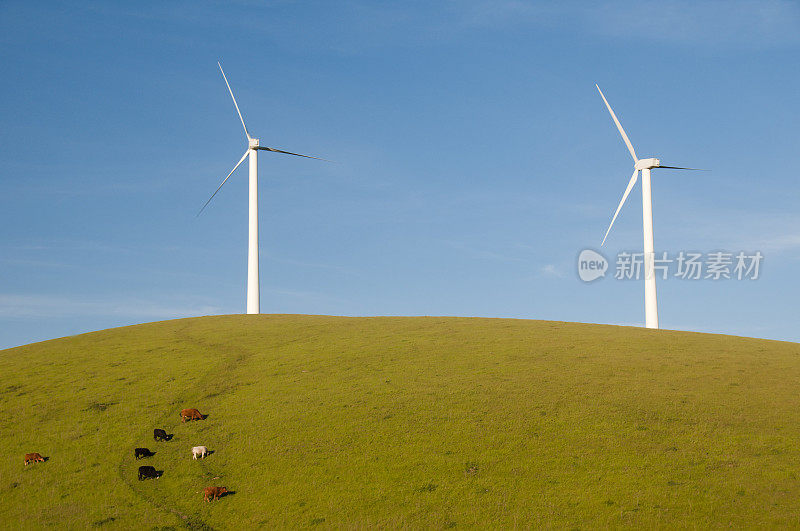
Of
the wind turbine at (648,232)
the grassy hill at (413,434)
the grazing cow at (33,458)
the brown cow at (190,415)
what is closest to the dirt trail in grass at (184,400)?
the grassy hill at (413,434)

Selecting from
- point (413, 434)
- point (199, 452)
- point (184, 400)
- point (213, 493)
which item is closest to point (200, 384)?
point (184, 400)

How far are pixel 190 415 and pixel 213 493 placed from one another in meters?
9.30

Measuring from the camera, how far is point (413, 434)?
104ft

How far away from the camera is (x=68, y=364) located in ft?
161

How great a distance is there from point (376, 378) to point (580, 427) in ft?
44.8

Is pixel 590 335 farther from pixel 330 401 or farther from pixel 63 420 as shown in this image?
pixel 63 420

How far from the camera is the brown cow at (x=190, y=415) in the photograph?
3491 cm

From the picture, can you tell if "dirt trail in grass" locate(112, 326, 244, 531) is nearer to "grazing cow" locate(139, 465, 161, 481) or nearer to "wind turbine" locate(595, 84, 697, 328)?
"grazing cow" locate(139, 465, 161, 481)

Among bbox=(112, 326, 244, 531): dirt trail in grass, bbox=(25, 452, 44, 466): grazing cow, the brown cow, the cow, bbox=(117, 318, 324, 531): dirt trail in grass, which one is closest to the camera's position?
bbox=(112, 326, 244, 531): dirt trail in grass

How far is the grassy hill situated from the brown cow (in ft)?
1.52

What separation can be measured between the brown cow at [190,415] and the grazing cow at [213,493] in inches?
344

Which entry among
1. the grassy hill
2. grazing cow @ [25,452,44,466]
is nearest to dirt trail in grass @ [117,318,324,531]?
the grassy hill

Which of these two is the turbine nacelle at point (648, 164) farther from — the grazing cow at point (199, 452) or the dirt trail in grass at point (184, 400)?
the grazing cow at point (199, 452)

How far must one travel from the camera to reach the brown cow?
34906 mm
